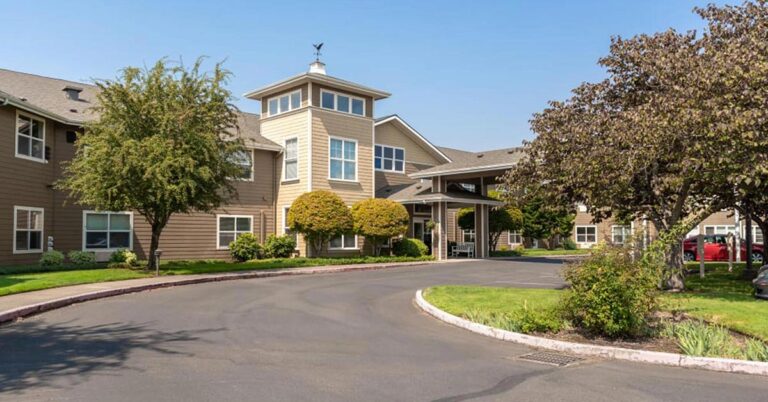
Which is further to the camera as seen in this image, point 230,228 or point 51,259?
point 230,228

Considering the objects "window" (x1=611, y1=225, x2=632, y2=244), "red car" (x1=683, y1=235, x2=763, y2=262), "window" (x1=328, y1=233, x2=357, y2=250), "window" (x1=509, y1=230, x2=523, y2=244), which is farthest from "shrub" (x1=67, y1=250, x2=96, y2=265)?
"window" (x1=509, y1=230, x2=523, y2=244)

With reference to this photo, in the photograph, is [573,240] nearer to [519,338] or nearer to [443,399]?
[519,338]

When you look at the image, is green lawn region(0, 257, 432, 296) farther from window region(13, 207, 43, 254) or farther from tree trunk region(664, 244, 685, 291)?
tree trunk region(664, 244, 685, 291)

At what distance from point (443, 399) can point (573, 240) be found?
45553 millimetres

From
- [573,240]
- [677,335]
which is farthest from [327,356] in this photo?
[573,240]

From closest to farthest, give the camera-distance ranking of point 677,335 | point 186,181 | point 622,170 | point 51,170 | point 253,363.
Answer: point 253,363
point 677,335
point 622,170
point 186,181
point 51,170

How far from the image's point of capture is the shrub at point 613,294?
8.97m

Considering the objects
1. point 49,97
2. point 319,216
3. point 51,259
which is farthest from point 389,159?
point 51,259

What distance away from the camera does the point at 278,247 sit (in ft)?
92.4

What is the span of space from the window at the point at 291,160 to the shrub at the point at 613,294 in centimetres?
2133

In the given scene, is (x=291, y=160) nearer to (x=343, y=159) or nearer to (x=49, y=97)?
(x=343, y=159)

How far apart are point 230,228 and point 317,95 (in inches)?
302

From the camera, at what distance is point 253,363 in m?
7.60

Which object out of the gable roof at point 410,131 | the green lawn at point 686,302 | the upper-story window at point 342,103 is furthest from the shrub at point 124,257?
the gable roof at point 410,131
